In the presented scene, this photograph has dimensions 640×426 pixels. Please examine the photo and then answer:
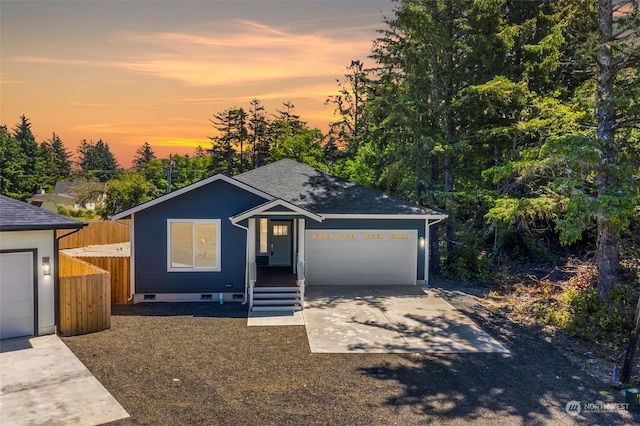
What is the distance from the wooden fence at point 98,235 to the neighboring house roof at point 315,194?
36.2ft

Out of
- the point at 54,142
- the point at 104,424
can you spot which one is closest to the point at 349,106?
the point at 104,424

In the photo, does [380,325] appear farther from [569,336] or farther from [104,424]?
[104,424]

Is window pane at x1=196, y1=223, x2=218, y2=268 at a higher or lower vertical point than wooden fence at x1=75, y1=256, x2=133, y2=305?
higher

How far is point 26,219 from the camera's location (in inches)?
372

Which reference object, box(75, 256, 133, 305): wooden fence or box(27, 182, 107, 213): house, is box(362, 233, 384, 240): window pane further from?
box(27, 182, 107, 213): house

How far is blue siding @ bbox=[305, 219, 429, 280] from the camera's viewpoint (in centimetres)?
1516

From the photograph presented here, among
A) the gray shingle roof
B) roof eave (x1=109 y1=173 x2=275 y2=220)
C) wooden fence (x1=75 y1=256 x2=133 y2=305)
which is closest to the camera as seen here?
roof eave (x1=109 y1=173 x2=275 y2=220)

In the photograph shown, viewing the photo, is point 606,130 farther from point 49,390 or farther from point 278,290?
point 49,390

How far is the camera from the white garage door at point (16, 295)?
921 cm

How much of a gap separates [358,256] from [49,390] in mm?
10501

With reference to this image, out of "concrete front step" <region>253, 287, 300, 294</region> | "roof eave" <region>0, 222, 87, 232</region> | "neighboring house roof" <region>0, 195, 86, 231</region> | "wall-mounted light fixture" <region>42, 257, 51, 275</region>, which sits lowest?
"concrete front step" <region>253, 287, 300, 294</region>

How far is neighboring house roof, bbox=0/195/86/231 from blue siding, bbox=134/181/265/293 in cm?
307

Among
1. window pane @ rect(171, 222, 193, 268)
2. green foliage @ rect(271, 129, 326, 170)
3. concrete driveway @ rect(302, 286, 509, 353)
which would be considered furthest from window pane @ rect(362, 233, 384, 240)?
green foliage @ rect(271, 129, 326, 170)

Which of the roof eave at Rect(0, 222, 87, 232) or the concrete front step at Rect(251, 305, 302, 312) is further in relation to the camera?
the concrete front step at Rect(251, 305, 302, 312)
